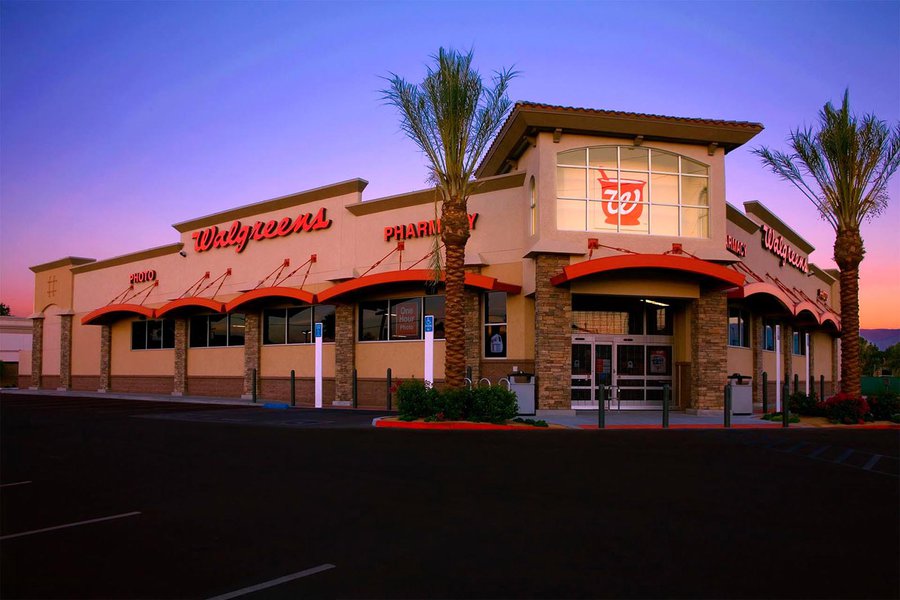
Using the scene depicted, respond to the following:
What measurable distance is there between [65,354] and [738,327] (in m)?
35.1

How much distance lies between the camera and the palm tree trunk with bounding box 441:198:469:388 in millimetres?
17859

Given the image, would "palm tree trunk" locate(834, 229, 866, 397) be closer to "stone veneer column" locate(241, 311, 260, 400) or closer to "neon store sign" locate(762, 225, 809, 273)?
"neon store sign" locate(762, 225, 809, 273)

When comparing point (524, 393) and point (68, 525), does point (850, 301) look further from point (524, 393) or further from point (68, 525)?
point (68, 525)

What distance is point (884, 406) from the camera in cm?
1986

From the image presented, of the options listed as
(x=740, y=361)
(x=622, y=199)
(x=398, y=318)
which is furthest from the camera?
(x=740, y=361)

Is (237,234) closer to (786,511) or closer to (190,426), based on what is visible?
(190,426)

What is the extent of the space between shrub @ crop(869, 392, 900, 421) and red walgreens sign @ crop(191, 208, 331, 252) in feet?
61.1

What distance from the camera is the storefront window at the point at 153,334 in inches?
1377

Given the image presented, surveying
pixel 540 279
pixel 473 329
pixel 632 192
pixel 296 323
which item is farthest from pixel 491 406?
pixel 296 323

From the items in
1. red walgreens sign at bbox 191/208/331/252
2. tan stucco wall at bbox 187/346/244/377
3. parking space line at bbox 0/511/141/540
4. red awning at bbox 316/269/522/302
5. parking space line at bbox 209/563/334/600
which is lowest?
parking space line at bbox 0/511/141/540

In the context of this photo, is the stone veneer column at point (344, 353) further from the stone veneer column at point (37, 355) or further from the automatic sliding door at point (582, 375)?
Result: the stone veneer column at point (37, 355)

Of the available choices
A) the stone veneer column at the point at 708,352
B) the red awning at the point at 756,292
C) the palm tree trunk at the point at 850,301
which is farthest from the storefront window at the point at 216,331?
the palm tree trunk at the point at 850,301

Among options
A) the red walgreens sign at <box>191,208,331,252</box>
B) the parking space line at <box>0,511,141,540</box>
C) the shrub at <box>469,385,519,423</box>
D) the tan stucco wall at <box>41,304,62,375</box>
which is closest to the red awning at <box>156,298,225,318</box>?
the red walgreens sign at <box>191,208,331,252</box>

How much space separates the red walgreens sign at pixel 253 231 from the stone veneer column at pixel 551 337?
401 inches
